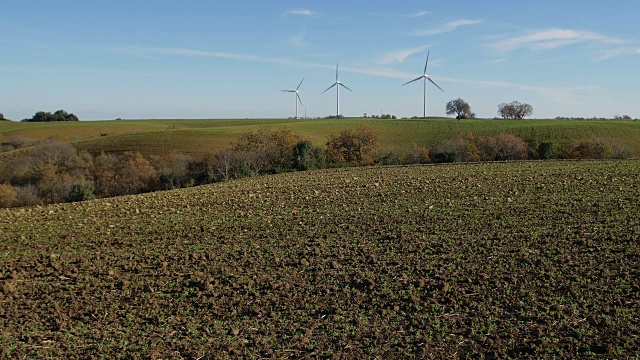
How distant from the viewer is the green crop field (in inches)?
340

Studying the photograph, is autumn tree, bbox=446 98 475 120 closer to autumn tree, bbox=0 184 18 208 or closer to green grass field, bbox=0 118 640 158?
green grass field, bbox=0 118 640 158

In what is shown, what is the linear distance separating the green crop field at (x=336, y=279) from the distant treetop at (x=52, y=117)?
139 metres

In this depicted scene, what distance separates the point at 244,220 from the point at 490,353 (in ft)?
38.1

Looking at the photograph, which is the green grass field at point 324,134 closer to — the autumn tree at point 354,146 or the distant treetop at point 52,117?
the autumn tree at point 354,146

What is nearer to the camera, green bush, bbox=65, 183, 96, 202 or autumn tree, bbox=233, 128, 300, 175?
Result: green bush, bbox=65, 183, 96, 202

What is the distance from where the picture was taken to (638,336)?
27.0ft

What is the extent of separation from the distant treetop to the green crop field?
139 meters

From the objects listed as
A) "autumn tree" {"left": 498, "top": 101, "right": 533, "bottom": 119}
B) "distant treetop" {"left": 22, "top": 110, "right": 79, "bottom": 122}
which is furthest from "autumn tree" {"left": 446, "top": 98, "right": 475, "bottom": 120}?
"distant treetop" {"left": 22, "top": 110, "right": 79, "bottom": 122}

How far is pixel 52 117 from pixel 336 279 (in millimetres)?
153750

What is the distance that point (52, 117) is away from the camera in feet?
477

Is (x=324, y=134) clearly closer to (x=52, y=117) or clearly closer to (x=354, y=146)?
(x=354, y=146)

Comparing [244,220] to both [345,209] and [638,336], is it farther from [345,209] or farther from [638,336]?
[638,336]

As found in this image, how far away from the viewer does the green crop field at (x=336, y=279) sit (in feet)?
28.4

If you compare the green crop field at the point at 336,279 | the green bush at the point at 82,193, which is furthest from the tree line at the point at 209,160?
the green crop field at the point at 336,279
